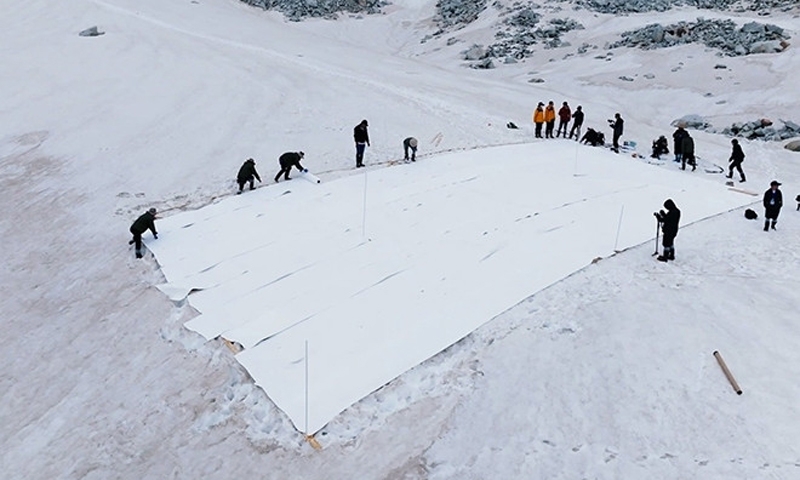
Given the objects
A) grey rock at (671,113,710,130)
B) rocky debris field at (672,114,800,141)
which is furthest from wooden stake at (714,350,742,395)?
grey rock at (671,113,710,130)

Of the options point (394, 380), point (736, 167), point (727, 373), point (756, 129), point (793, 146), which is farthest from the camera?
point (756, 129)

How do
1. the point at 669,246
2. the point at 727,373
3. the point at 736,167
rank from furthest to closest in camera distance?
the point at 736,167
the point at 669,246
the point at 727,373

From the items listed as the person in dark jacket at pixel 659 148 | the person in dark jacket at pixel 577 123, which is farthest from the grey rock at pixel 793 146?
the person in dark jacket at pixel 577 123

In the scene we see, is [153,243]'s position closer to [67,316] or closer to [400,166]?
[67,316]

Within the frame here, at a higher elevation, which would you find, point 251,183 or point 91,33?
point 91,33

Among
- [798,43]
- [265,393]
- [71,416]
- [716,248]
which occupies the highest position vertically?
[798,43]

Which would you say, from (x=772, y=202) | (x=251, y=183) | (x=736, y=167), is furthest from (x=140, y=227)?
(x=736, y=167)

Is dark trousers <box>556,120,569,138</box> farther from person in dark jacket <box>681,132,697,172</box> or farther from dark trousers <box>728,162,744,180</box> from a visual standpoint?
dark trousers <box>728,162,744,180</box>

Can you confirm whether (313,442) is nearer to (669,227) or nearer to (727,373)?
(727,373)

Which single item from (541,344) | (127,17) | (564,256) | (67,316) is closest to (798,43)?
(564,256)
